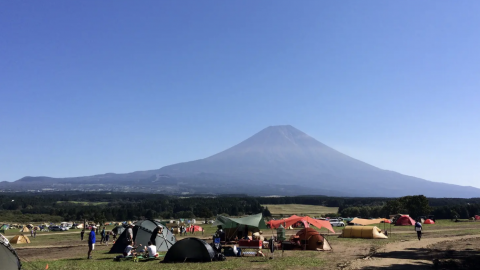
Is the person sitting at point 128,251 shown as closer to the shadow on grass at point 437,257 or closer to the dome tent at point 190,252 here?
the dome tent at point 190,252

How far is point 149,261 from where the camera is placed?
14734 mm

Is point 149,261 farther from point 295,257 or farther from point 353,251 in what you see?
point 353,251

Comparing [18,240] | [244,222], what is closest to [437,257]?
[244,222]

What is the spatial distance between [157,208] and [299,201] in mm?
46944

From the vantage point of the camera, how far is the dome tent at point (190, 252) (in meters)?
14.3

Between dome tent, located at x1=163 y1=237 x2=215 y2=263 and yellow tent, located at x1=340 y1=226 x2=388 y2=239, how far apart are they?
13974mm

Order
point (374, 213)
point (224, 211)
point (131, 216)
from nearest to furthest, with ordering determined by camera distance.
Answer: point (374, 213) → point (131, 216) → point (224, 211)

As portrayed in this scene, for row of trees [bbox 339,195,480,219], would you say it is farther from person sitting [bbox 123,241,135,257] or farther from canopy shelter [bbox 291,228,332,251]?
person sitting [bbox 123,241,135,257]

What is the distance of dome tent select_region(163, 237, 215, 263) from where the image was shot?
14.3 meters

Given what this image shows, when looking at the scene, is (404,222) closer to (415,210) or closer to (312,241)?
(415,210)

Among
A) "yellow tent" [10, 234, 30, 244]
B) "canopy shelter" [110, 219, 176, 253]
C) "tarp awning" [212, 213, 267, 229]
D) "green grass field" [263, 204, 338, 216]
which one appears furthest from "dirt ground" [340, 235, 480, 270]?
"green grass field" [263, 204, 338, 216]

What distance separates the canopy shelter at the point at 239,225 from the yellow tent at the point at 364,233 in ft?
23.9

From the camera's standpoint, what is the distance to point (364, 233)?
2506cm

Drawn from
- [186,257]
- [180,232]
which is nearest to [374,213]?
[180,232]
